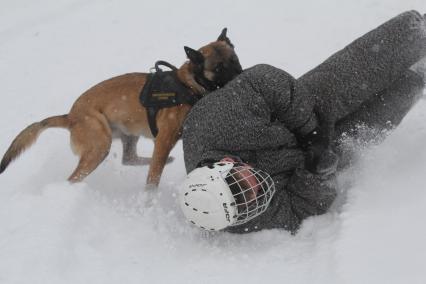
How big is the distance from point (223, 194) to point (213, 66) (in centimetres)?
184

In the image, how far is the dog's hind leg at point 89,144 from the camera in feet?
14.3

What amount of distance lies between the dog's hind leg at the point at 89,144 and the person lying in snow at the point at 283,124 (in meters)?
1.35

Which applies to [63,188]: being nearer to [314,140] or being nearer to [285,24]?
[314,140]

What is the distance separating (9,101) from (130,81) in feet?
8.52

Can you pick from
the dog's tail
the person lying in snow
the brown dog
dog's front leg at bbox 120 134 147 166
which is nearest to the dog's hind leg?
the brown dog

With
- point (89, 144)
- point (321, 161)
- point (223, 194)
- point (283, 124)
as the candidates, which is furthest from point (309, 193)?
point (89, 144)

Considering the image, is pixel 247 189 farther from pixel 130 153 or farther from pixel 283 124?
pixel 130 153

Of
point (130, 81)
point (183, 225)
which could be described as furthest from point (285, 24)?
Result: point (183, 225)

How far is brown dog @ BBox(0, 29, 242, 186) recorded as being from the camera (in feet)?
14.2

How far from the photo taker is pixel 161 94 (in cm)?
443

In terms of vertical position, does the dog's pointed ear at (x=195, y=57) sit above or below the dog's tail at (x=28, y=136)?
above

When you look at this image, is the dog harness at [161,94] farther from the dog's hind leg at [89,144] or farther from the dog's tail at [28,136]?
the dog's tail at [28,136]

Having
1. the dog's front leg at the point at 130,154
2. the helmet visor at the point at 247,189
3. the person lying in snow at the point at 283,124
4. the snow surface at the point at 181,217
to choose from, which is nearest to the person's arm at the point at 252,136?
the person lying in snow at the point at 283,124

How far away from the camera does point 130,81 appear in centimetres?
479
